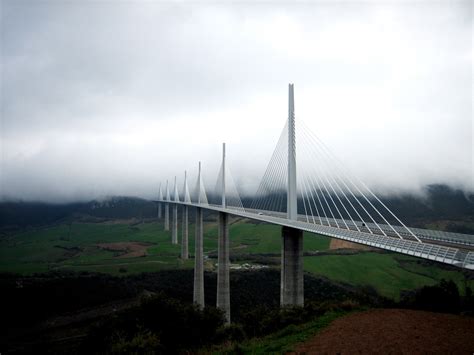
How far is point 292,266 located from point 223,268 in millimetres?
14507

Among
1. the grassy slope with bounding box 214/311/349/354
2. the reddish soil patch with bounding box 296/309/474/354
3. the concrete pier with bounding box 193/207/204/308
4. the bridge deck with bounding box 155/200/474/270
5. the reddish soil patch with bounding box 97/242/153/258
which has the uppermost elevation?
the bridge deck with bounding box 155/200/474/270

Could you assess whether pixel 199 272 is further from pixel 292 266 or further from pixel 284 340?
pixel 284 340

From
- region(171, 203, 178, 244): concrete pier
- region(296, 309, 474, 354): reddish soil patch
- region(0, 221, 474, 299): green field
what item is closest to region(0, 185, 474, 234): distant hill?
region(0, 221, 474, 299): green field

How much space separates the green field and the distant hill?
12.3 m

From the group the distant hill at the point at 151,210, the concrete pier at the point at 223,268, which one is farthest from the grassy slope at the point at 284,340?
the distant hill at the point at 151,210

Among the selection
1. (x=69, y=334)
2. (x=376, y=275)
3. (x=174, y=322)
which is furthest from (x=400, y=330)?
(x=376, y=275)

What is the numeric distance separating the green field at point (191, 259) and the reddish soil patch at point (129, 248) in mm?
1530

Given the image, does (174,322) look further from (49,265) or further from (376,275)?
(49,265)

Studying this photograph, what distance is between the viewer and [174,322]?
1356 centimetres

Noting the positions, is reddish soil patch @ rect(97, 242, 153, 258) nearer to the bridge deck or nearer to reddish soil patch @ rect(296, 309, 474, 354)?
the bridge deck

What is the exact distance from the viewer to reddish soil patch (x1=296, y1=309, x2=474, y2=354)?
8.46 m

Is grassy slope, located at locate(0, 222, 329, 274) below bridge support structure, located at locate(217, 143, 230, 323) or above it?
below

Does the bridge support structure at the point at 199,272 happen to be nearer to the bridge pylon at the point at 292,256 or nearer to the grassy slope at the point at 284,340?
the bridge pylon at the point at 292,256

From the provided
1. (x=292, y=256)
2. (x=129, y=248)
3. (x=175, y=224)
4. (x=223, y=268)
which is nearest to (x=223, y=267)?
(x=223, y=268)
